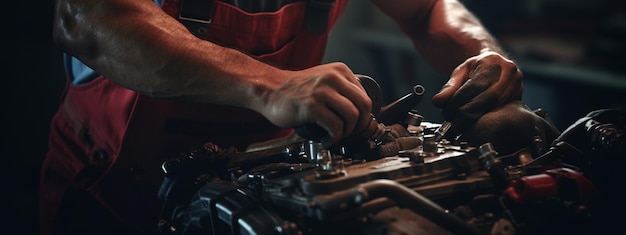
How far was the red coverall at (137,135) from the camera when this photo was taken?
1.34 meters

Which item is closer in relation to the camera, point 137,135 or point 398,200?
point 398,200

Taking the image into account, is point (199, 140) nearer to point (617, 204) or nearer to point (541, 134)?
point (541, 134)

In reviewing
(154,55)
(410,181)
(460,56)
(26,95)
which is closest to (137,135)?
(154,55)

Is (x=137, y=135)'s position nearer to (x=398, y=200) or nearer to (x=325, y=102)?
(x=325, y=102)

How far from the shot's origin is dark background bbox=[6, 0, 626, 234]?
7.15 feet

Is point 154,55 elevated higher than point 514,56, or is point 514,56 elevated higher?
point 154,55

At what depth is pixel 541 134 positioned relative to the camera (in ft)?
3.59

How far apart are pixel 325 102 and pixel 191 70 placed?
248 mm

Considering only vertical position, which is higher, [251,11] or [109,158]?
[251,11]

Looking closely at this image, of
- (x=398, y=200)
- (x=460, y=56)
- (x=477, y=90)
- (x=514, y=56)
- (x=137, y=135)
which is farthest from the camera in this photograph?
(x=514, y=56)

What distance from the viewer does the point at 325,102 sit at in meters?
0.93

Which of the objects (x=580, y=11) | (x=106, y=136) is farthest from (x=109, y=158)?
(x=580, y=11)

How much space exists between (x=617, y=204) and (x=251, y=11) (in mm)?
833

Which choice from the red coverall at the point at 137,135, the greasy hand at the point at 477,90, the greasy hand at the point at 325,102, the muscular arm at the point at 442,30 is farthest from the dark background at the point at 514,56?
the greasy hand at the point at 477,90
